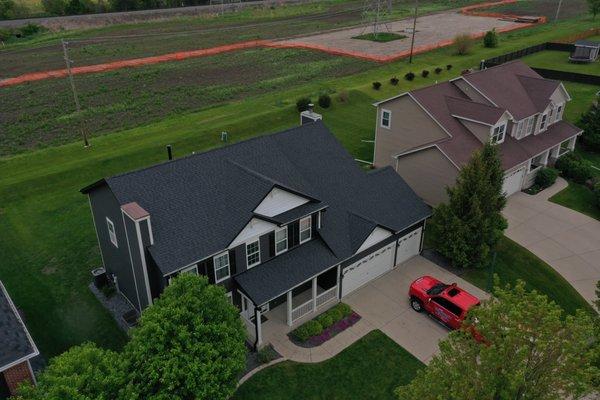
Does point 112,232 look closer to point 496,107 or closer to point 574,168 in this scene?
point 496,107

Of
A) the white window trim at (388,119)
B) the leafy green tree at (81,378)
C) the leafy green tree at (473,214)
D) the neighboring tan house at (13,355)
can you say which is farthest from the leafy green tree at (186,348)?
the white window trim at (388,119)

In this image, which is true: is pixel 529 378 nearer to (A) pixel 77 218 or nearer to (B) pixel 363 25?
(A) pixel 77 218

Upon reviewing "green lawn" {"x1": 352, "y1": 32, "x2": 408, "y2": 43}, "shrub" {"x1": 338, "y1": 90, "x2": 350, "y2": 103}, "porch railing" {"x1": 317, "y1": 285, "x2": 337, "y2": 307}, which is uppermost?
"green lawn" {"x1": 352, "y1": 32, "x2": 408, "y2": 43}

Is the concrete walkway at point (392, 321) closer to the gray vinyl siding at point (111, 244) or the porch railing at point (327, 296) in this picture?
the porch railing at point (327, 296)

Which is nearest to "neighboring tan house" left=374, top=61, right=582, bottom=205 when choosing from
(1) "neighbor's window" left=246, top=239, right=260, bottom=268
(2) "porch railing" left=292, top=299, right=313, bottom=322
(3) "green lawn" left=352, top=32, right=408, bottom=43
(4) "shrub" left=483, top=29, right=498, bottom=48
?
(2) "porch railing" left=292, top=299, right=313, bottom=322

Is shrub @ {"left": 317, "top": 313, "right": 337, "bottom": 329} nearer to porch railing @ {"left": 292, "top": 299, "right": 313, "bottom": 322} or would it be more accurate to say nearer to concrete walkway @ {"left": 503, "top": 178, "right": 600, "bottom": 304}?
porch railing @ {"left": 292, "top": 299, "right": 313, "bottom": 322}

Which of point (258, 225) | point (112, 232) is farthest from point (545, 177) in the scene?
point (112, 232)
